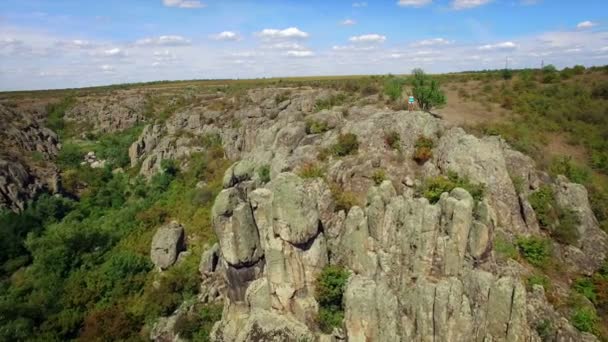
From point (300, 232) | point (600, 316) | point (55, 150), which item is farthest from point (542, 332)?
point (55, 150)

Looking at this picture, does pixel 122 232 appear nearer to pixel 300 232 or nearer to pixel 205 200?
pixel 205 200

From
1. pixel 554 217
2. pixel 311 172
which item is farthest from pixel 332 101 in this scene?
pixel 554 217

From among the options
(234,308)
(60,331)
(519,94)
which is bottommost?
(60,331)

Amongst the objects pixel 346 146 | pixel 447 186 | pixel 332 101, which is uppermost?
pixel 332 101

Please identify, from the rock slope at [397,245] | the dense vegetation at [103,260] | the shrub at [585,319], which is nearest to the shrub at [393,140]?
the rock slope at [397,245]

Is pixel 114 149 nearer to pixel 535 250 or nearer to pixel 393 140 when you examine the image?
pixel 393 140

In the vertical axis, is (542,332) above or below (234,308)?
above

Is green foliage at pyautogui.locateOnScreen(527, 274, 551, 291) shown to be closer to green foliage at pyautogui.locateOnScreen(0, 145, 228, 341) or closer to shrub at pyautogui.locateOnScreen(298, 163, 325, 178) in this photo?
shrub at pyautogui.locateOnScreen(298, 163, 325, 178)
